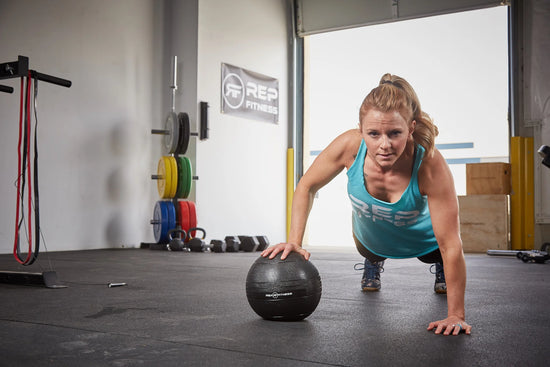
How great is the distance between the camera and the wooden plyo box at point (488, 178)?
6.04 m

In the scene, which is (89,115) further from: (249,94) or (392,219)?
(392,219)

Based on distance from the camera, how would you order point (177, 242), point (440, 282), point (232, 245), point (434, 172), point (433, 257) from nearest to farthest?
1. point (434, 172)
2. point (433, 257)
3. point (440, 282)
4. point (177, 242)
5. point (232, 245)

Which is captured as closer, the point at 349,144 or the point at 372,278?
the point at 349,144

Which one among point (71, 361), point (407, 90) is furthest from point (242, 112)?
point (71, 361)

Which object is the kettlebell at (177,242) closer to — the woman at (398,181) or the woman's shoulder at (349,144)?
the woman at (398,181)

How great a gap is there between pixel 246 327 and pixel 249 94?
583 centimetres

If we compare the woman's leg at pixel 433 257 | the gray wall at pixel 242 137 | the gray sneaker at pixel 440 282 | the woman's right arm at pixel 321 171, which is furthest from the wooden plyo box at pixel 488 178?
the woman's right arm at pixel 321 171

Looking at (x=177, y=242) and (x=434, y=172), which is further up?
(x=434, y=172)

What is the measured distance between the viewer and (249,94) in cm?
726

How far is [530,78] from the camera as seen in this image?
6277 millimetres

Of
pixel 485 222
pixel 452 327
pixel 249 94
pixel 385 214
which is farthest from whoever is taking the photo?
pixel 249 94

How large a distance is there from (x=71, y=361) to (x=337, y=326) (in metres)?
0.76

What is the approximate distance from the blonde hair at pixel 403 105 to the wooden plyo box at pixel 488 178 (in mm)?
4732

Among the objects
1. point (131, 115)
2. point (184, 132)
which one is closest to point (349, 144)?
point (184, 132)
